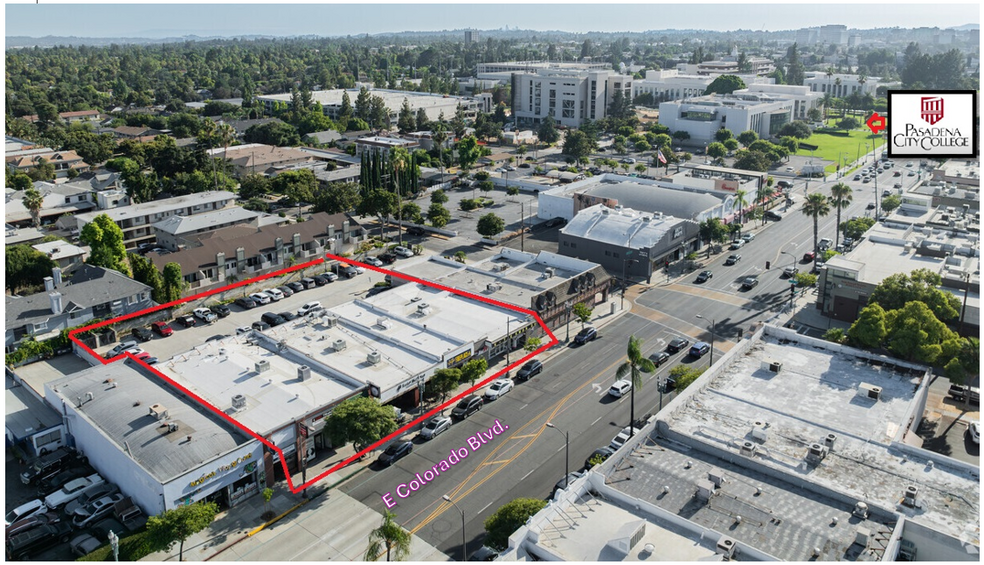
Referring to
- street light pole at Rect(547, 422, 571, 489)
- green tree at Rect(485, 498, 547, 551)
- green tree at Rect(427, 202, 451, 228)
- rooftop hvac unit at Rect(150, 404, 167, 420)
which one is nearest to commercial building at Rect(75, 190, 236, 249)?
green tree at Rect(427, 202, 451, 228)

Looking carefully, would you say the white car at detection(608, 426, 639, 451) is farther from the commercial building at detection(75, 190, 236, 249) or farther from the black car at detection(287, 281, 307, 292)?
the commercial building at detection(75, 190, 236, 249)

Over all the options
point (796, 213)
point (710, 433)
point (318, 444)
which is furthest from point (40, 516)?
point (796, 213)

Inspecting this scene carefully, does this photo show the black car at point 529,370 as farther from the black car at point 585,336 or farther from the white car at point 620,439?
the white car at point 620,439

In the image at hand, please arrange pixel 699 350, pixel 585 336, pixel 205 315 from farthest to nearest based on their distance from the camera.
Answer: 1. pixel 205 315
2. pixel 585 336
3. pixel 699 350

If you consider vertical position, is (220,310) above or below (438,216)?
below

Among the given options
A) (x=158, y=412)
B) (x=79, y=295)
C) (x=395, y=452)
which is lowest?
(x=395, y=452)

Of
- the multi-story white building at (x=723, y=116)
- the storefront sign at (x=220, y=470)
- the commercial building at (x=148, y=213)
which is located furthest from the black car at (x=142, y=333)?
the multi-story white building at (x=723, y=116)

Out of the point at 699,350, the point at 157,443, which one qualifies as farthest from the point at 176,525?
the point at 699,350

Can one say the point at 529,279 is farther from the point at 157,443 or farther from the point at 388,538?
the point at 388,538
